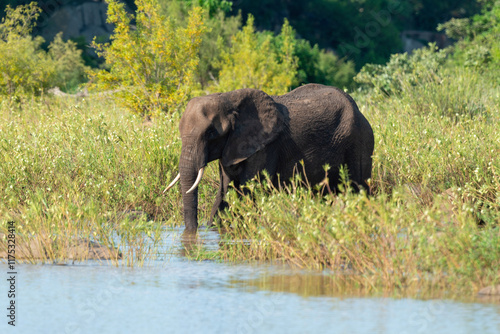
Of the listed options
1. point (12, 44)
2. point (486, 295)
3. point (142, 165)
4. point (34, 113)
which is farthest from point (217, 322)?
point (12, 44)

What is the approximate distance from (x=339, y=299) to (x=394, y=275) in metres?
0.56

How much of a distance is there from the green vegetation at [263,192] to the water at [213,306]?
15.3 inches

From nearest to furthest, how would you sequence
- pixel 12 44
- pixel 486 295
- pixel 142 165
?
pixel 486 295 → pixel 142 165 → pixel 12 44

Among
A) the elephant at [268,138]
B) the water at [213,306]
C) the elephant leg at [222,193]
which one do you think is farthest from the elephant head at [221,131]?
the water at [213,306]

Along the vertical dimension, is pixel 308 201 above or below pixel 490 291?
above

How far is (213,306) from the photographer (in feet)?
23.9

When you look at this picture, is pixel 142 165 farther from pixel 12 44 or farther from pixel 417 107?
pixel 12 44

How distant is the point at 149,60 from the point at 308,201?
37.1 feet

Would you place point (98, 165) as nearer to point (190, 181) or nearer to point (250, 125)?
point (190, 181)

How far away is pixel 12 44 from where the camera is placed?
2286 cm

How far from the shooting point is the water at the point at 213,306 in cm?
667

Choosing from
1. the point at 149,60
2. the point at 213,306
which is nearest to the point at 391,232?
the point at 213,306

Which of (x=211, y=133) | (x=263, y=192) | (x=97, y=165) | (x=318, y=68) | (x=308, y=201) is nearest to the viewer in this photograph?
(x=308, y=201)

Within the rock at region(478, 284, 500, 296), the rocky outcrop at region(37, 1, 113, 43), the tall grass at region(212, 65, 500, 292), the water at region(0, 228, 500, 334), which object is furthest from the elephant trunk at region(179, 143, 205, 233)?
the rocky outcrop at region(37, 1, 113, 43)
